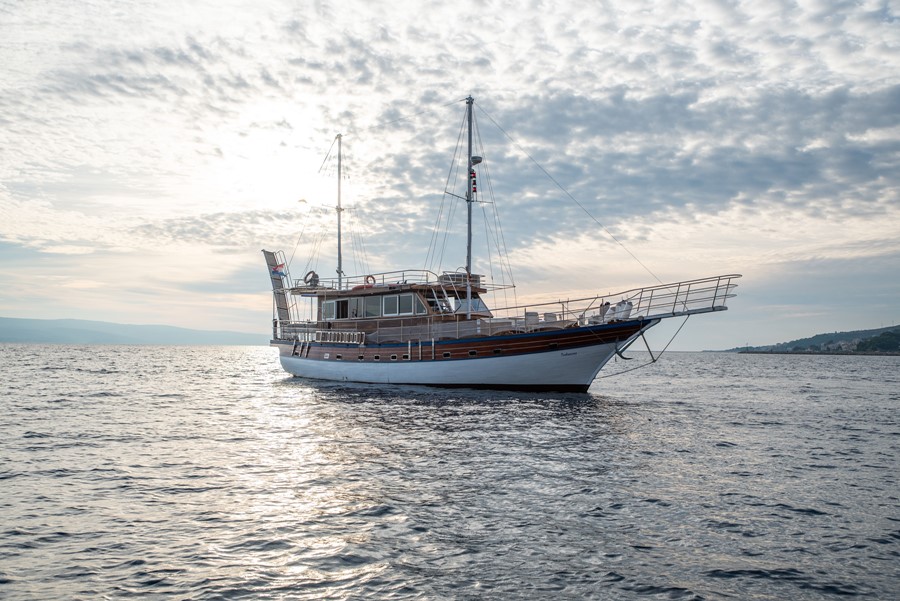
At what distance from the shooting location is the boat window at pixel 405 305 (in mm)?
35219

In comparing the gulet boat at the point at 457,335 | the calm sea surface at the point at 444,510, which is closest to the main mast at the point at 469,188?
the gulet boat at the point at 457,335

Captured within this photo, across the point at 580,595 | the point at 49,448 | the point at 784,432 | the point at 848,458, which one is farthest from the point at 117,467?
the point at 784,432

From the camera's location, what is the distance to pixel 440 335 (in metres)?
32.9

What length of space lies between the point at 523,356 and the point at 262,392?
17.0m

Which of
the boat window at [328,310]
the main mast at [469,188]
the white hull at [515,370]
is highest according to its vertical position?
the main mast at [469,188]

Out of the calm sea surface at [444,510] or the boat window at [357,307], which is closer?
the calm sea surface at [444,510]

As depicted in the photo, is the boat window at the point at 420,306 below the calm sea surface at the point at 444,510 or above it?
above

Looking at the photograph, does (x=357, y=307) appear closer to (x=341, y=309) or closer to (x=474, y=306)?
(x=341, y=309)

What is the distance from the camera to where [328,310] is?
40.6 m

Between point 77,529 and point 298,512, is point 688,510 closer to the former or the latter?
point 298,512

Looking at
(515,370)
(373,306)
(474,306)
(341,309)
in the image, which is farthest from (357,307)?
(515,370)

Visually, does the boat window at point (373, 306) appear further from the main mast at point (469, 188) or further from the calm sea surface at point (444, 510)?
the calm sea surface at point (444, 510)

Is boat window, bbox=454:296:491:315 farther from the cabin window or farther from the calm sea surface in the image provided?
the calm sea surface

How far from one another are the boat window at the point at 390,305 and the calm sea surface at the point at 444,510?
1452 cm
